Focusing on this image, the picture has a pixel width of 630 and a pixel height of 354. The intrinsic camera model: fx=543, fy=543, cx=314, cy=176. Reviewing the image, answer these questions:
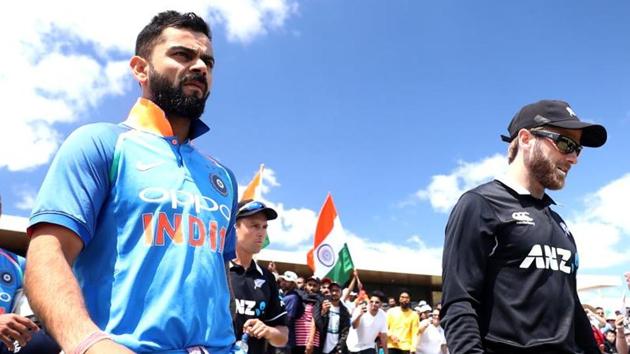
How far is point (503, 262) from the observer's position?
2.71m

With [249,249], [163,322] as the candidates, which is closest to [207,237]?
[163,322]

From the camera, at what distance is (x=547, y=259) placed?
2.71 m

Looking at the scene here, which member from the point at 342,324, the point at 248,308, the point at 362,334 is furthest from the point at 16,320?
the point at 362,334

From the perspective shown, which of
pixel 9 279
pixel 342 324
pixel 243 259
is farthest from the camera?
pixel 342 324

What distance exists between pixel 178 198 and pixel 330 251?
11504 millimetres

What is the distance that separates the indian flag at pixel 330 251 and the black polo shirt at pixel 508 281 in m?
9.91

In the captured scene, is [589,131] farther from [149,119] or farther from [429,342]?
[429,342]

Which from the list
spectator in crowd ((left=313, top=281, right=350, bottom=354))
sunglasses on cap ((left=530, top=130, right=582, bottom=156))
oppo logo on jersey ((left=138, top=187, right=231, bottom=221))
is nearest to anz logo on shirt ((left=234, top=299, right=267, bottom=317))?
sunglasses on cap ((left=530, top=130, right=582, bottom=156))

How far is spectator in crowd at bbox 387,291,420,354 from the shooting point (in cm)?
1292

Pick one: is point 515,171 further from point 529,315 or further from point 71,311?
point 71,311

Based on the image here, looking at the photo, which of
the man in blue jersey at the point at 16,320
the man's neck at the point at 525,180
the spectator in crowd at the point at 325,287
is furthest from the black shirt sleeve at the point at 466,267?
the spectator in crowd at the point at 325,287

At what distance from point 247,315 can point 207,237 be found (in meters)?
3.14

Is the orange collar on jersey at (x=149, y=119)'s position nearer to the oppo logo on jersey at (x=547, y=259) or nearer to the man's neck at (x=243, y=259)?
the oppo logo on jersey at (x=547, y=259)

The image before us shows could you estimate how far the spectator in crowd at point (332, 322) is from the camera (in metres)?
10.1
